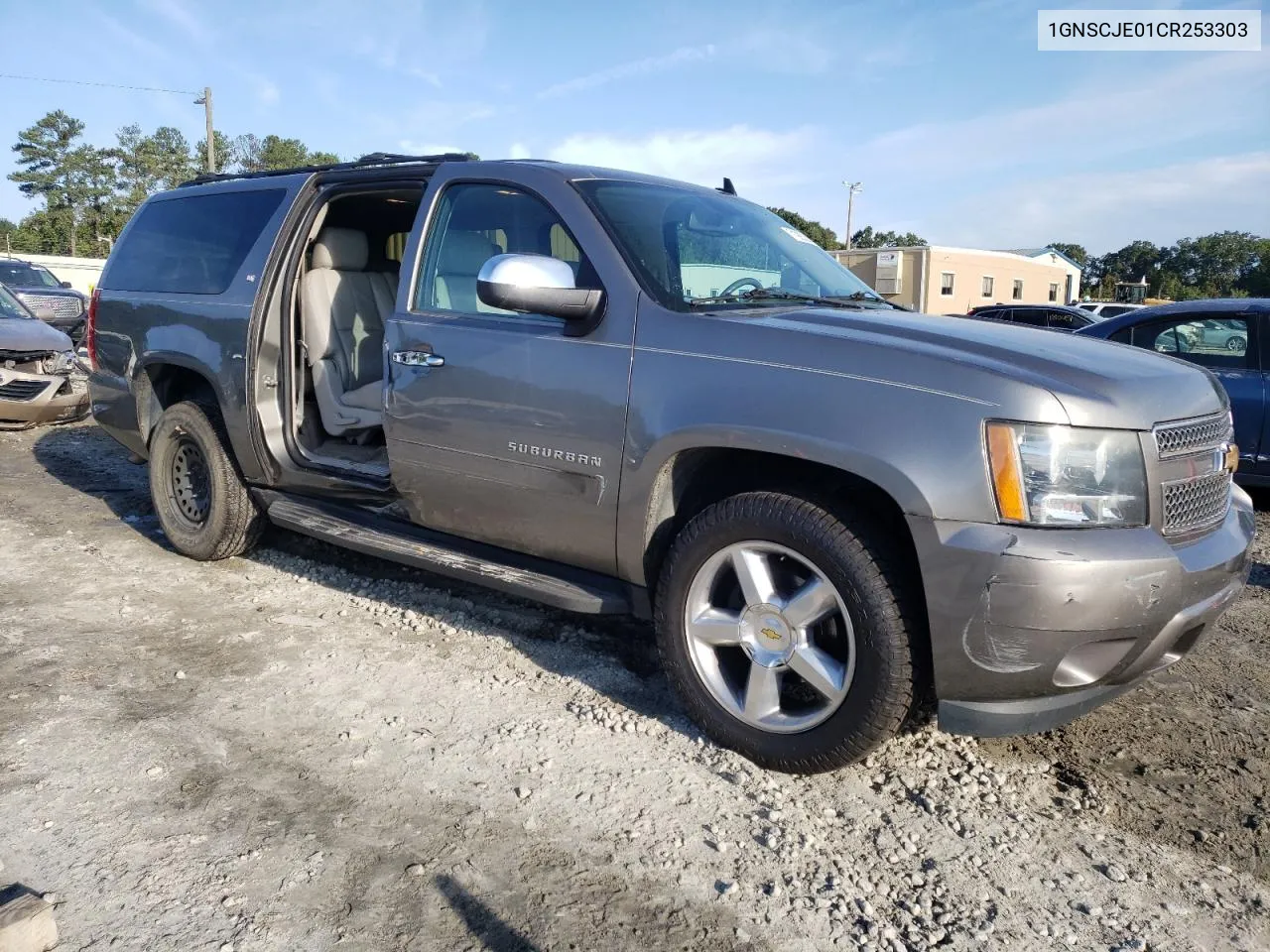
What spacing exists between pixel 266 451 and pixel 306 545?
3.57 ft

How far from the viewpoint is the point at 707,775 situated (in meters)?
2.95

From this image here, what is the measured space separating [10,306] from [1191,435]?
11.0m

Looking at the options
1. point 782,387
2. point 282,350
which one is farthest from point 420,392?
point 782,387

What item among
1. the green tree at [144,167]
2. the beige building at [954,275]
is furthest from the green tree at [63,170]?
the beige building at [954,275]

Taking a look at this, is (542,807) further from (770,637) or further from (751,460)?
(751,460)

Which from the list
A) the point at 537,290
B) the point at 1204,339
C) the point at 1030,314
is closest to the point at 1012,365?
the point at 537,290

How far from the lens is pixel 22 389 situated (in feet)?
28.6

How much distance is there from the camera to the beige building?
3906 cm

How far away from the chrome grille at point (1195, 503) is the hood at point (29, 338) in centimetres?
954

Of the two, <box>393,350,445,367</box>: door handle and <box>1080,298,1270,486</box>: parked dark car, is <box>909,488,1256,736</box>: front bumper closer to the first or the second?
<box>393,350,445,367</box>: door handle

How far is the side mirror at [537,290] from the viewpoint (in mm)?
3096

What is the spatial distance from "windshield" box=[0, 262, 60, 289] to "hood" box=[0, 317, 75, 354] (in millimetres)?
8704

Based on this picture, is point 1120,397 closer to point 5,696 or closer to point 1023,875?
point 1023,875

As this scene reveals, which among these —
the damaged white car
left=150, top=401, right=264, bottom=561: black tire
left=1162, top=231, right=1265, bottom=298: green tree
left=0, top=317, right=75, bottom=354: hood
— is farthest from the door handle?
left=1162, top=231, right=1265, bottom=298: green tree
